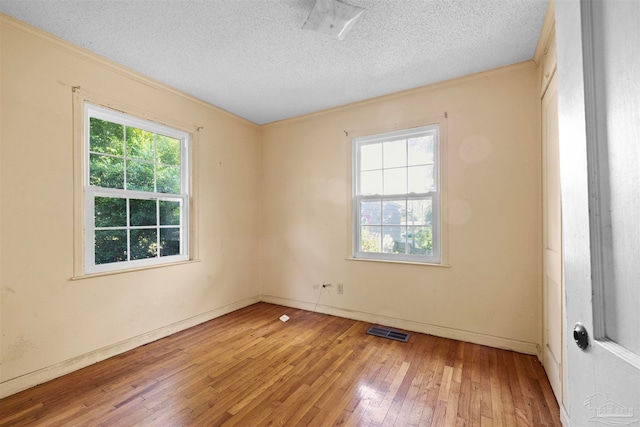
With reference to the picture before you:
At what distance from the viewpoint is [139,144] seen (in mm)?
2943

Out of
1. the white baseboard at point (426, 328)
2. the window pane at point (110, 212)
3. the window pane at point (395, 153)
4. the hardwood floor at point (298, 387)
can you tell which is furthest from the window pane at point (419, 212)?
the window pane at point (110, 212)

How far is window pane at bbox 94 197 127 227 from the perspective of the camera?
8.54 feet

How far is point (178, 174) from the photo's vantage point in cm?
333

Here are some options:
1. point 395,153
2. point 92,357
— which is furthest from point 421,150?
point 92,357

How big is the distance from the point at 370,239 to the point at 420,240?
1.99 feet

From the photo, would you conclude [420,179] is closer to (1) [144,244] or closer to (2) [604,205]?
(2) [604,205]

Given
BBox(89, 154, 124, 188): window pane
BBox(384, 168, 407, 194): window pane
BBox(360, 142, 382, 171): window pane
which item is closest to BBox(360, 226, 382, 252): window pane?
BBox(384, 168, 407, 194): window pane

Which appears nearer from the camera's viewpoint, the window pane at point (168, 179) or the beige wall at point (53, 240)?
the beige wall at point (53, 240)

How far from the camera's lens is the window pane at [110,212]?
2602 millimetres

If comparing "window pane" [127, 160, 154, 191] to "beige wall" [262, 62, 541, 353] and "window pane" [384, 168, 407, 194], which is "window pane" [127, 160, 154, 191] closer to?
"beige wall" [262, 62, 541, 353]

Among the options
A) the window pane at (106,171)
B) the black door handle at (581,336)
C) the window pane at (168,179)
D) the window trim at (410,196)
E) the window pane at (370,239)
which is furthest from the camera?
the window pane at (370,239)

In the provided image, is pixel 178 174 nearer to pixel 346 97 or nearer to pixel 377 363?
pixel 346 97

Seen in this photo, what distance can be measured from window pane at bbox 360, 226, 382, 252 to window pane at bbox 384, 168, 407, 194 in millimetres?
501

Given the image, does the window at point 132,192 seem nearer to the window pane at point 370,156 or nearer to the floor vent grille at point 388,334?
the window pane at point 370,156
